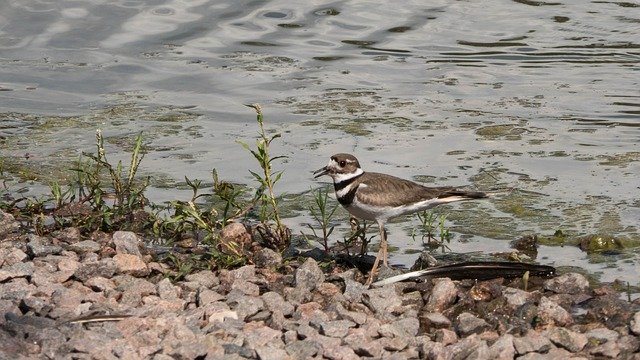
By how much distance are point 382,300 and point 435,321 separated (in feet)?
1.20

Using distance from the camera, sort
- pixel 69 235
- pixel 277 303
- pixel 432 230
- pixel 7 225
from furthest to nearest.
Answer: pixel 432 230
pixel 7 225
pixel 69 235
pixel 277 303

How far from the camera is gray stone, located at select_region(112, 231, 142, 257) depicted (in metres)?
7.45

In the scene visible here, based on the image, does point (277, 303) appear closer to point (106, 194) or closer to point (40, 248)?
point (40, 248)

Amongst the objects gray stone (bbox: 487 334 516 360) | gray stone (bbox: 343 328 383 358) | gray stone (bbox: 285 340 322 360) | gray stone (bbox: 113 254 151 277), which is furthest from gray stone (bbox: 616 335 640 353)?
gray stone (bbox: 113 254 151 277)

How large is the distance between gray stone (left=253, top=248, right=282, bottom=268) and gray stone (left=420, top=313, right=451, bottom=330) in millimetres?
1129

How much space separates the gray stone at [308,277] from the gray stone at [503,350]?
1.35 metres

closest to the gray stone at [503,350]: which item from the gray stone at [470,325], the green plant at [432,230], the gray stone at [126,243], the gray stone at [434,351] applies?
the gray stone at [434,351]

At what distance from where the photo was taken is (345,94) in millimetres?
12164

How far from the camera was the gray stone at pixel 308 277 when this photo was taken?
276 inches

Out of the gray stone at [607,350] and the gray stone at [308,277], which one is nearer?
the gray stone at [607,350]

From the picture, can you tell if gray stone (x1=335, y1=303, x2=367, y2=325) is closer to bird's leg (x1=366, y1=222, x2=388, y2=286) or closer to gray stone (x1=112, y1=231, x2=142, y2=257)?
bird's leg (x1=366, y1=222, x2=388, y2=286)

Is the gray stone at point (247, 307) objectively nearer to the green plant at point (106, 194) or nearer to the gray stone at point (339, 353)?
the gray stone at point (339, 353)

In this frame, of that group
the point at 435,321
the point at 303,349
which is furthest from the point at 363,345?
the point at 435,321

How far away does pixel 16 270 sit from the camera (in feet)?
22.7
